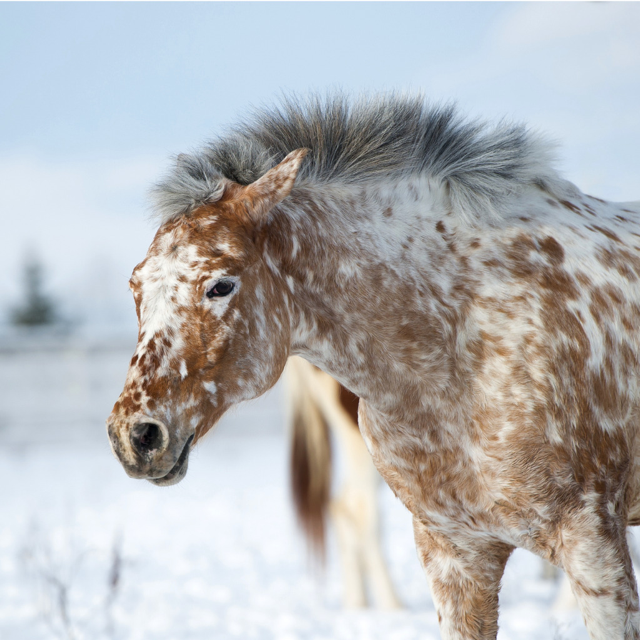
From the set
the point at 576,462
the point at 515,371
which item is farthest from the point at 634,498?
the point at 515,371

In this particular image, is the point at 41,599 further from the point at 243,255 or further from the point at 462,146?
the point at 462,146

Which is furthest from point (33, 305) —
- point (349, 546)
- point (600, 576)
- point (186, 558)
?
point (600, 576)

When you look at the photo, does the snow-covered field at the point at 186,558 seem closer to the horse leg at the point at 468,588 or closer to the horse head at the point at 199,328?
the horse head at the point at 199,328

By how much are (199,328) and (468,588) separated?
1.22 meters

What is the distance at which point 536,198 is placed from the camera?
82.1 inches

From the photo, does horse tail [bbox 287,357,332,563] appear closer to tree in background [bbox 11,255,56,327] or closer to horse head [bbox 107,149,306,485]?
horse head [bbox 107,149,306,485]

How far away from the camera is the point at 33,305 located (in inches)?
894

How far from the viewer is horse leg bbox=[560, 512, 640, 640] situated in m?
1.71

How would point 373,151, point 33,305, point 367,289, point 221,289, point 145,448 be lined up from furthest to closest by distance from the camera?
point 33,305 < point 373,151 < point 367,289 < point 221,289 < point 145,448

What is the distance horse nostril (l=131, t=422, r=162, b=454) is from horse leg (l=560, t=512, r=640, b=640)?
1118mm

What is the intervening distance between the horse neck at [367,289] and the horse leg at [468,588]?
1.88 feet

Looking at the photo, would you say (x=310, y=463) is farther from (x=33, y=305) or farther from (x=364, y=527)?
(x=33, y=305)

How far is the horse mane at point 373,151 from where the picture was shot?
6.22 feet

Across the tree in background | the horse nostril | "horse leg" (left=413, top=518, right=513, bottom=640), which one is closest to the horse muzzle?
the horse nostril
